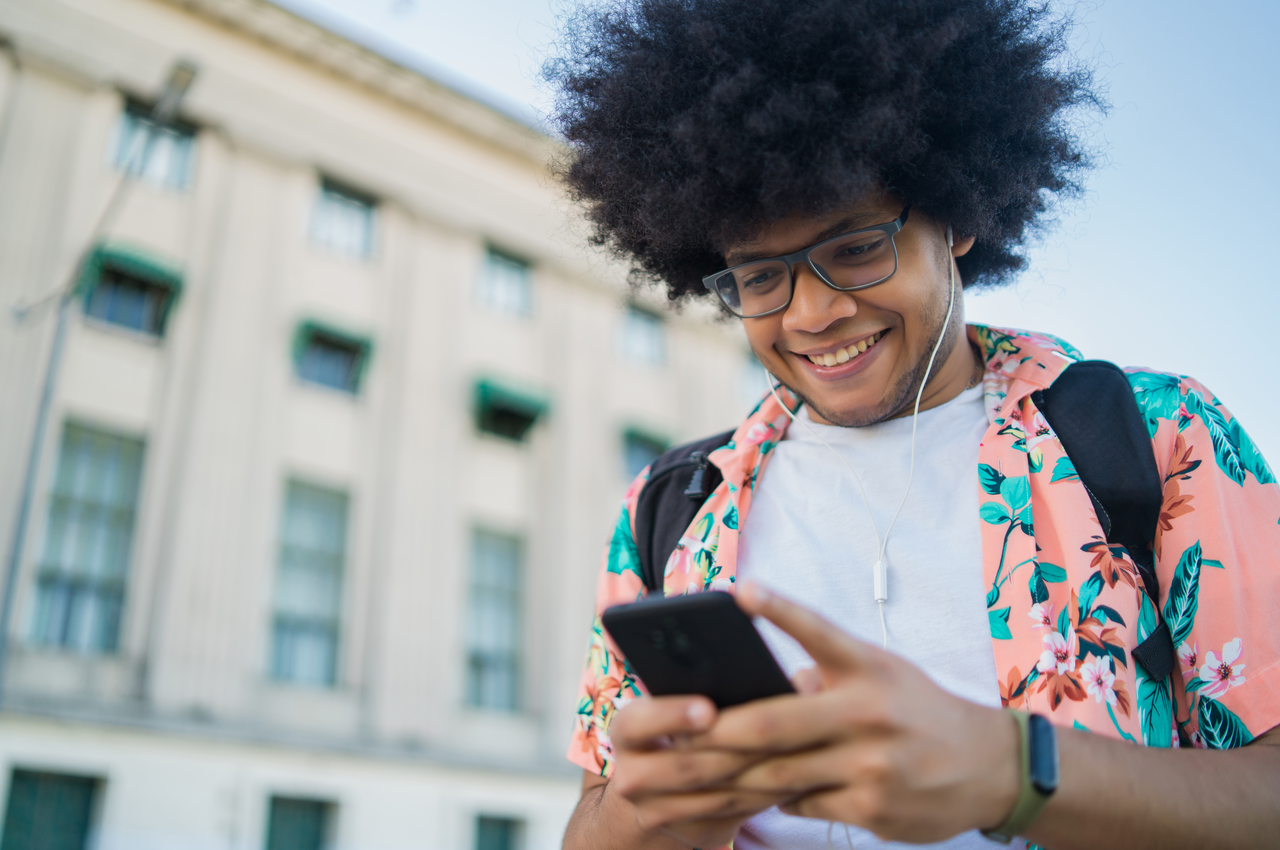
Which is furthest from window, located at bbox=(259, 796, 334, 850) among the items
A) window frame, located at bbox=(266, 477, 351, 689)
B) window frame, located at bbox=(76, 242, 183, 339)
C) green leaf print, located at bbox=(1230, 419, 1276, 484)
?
green leaf print, located at bbox=(1230, 419, 1276, 484)

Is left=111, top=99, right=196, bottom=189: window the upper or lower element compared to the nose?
upper

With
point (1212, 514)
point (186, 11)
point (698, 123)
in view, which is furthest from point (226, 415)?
point (1212, 514)

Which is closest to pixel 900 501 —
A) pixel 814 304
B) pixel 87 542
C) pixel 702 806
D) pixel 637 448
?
pixel 814 304

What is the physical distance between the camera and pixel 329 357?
14.2 meters

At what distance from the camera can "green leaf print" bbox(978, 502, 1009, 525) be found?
1.62 m

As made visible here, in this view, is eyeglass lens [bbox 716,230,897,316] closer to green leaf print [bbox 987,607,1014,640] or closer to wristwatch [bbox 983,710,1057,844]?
green leaf print [bbox 987,607,1014,640]

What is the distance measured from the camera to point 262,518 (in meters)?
12.5

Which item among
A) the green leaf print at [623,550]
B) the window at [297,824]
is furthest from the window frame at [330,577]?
the green leaf print at [623,550]

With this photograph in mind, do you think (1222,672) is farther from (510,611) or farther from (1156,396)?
(510,611)

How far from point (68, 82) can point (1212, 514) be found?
1476 centimetres

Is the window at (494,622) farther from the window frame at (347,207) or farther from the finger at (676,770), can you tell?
the finger at (676,770)

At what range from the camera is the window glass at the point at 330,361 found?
547 inches

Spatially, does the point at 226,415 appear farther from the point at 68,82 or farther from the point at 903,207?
the point at 903,207

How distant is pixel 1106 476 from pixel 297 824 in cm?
1222
